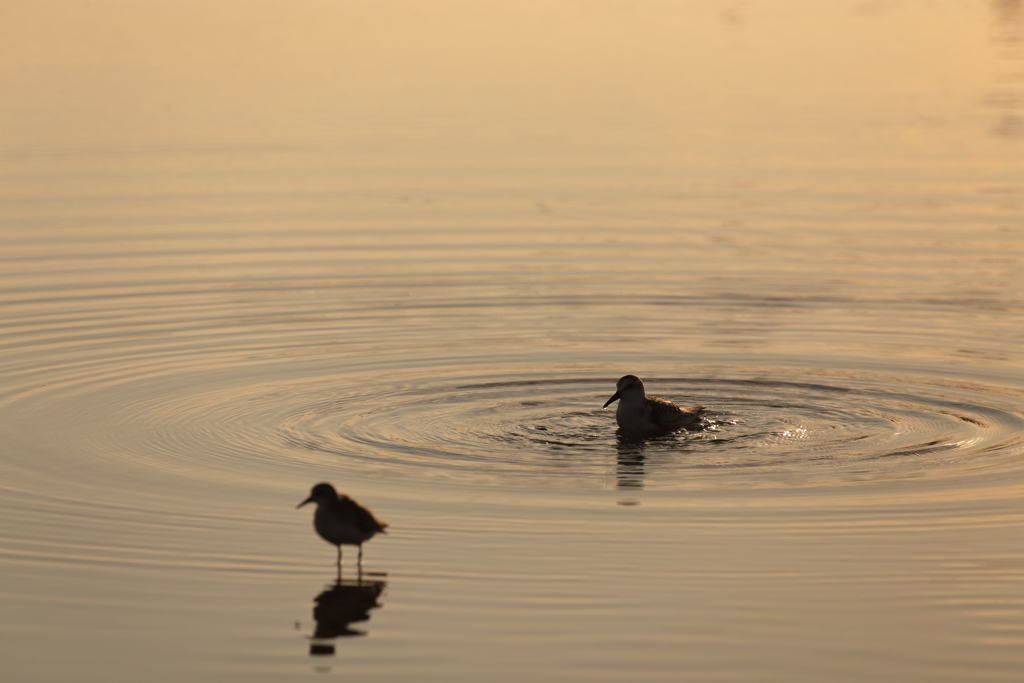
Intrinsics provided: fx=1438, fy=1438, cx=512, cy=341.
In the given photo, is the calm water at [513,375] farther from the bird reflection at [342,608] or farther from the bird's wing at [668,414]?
the bird's wing at [668,414]

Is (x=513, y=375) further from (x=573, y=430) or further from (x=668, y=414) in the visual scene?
(x=668, y=414)

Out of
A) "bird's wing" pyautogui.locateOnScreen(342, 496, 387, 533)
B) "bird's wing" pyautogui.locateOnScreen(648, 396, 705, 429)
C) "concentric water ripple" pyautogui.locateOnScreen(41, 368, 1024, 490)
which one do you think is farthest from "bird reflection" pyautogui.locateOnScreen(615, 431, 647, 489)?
"bird's wing" pyautogui.locateOnScreen(342, 496, 387, 533)

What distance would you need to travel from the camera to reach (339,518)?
11289mm

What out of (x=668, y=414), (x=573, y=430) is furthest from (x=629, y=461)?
(x=573, y=430)

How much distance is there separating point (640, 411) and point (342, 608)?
5443 millimetres

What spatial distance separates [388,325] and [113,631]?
32.3ft

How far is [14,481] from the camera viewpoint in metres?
13.8

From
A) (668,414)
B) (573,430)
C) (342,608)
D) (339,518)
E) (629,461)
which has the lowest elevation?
(342,608)

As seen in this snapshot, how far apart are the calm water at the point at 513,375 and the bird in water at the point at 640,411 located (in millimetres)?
181

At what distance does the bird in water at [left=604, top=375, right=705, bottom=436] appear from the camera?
15.4m

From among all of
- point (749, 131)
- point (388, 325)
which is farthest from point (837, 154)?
point (388, 325)

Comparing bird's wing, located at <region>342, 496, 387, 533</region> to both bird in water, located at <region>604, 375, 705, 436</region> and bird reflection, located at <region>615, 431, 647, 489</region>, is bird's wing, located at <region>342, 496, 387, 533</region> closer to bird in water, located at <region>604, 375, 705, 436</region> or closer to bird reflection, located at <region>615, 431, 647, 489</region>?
bird reflection, located at <region>615, 431, 647, 489</region>

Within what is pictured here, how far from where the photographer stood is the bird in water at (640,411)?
15.4m

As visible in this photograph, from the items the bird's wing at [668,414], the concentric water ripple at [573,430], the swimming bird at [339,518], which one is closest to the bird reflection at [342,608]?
the swimming bird at [339,518]
